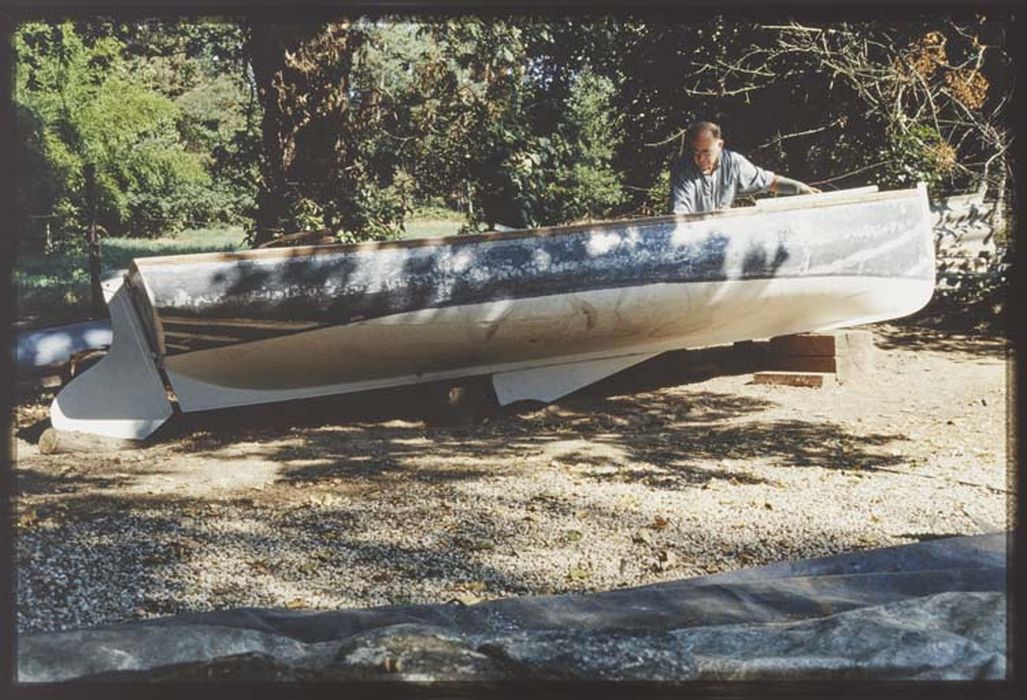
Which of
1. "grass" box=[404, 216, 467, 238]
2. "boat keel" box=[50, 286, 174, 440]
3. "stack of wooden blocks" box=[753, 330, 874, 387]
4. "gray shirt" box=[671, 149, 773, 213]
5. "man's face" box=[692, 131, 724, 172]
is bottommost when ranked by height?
"stack of wooden blocks" box=[753, 330, 874, 387]

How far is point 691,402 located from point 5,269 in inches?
152

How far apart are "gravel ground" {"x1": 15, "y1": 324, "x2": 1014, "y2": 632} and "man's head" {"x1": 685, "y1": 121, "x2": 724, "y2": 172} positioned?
1.17 m

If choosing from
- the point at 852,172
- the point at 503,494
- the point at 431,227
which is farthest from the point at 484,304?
the point at 852,172

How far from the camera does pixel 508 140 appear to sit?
18.3 ft

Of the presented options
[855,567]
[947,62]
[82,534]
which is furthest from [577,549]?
[947,62]

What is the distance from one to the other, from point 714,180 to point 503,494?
2.46 metres

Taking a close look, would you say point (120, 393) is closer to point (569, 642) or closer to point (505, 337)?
point (505, 337)

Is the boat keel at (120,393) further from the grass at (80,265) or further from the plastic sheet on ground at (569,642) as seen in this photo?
the plastic sheet on ground at (569,642)

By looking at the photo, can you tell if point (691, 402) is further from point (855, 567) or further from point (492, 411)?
point (855, 567)

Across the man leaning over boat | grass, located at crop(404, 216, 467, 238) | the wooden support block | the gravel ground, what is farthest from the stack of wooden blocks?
grass, located at crop(404, 216, 467, 238)

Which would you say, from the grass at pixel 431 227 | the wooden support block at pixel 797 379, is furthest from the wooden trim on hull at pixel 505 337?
the grass at pixel 431 227

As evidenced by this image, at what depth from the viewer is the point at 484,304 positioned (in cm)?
518

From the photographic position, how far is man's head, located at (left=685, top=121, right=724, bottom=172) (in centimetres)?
574

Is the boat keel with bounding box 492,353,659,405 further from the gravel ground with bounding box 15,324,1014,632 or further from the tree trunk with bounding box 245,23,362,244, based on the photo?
the tree trunk with bounding box 245,23,362,244
